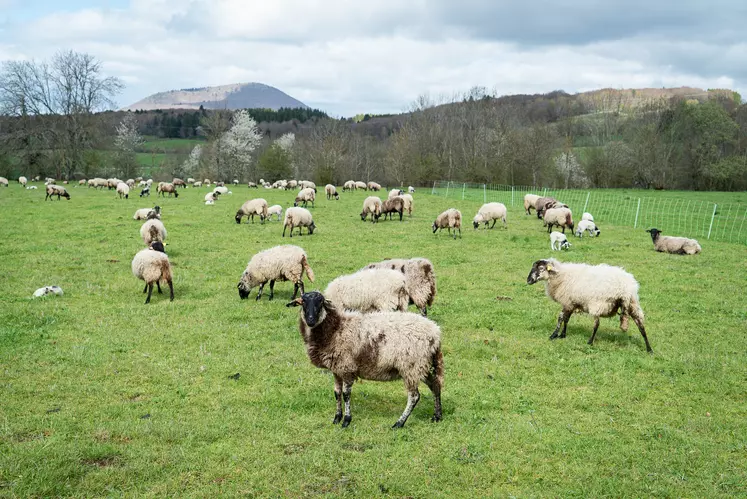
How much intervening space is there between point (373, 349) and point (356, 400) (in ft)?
5.02

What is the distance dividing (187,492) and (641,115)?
274ft

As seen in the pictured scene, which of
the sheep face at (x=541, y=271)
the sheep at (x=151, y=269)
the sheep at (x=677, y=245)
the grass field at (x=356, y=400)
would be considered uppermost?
the sheep face at (x=541, y=271)

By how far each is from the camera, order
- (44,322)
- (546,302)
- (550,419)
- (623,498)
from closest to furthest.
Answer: (623,498) < (550,419) < (44,322) < (546,302)

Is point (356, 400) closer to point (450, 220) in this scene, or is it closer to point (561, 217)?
point (450, 220)

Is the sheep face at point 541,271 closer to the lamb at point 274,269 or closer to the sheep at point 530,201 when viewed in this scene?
the lamb at point 274,269

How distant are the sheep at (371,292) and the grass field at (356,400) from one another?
1466 mm

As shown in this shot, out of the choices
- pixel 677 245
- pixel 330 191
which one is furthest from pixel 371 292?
pixel 330 191

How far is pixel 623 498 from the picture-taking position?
5.58 m

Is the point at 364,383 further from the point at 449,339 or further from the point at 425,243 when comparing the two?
the point at 425,243

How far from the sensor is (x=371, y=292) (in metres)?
10.4

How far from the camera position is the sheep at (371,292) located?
10.3 m

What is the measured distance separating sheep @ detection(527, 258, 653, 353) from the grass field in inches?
24.6

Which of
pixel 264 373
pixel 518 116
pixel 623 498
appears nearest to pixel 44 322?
pixel 264 373

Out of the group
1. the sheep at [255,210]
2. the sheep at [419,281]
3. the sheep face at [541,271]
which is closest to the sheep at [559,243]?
the sheep face at [541,271]
